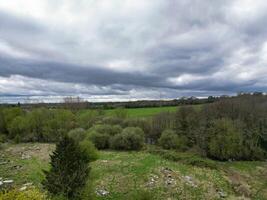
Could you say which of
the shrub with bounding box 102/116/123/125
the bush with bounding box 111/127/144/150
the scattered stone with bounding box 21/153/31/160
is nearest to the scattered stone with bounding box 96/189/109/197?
the scattered stone with bounding box 21/153/31/160

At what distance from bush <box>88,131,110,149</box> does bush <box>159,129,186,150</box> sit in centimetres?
848

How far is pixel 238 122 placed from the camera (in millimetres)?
44000

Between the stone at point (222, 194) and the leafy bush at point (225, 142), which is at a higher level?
the leafy bush at point (225, 142)

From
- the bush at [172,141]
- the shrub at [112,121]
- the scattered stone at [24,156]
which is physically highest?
the shrub at [112,121]

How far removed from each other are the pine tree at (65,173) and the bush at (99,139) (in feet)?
88.6

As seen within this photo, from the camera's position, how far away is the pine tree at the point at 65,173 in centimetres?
1712

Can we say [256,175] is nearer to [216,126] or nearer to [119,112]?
[216,126]

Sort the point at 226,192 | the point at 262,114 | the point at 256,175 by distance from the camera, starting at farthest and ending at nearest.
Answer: the point at 262,114
the point at 256,175
the point at 226,192

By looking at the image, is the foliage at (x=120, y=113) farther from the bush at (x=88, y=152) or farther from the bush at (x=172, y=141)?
the bush at (x=88, y=152)

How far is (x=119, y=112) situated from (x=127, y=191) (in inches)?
1498

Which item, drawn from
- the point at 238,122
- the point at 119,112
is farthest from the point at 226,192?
the point at 119,112

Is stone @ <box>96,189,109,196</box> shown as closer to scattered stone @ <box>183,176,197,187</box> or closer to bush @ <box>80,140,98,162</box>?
bush @ <box>80,140,98,162</box>

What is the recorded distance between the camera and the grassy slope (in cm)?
2523

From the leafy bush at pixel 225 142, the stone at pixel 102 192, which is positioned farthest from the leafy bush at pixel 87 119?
the stone at pixel 102 192
